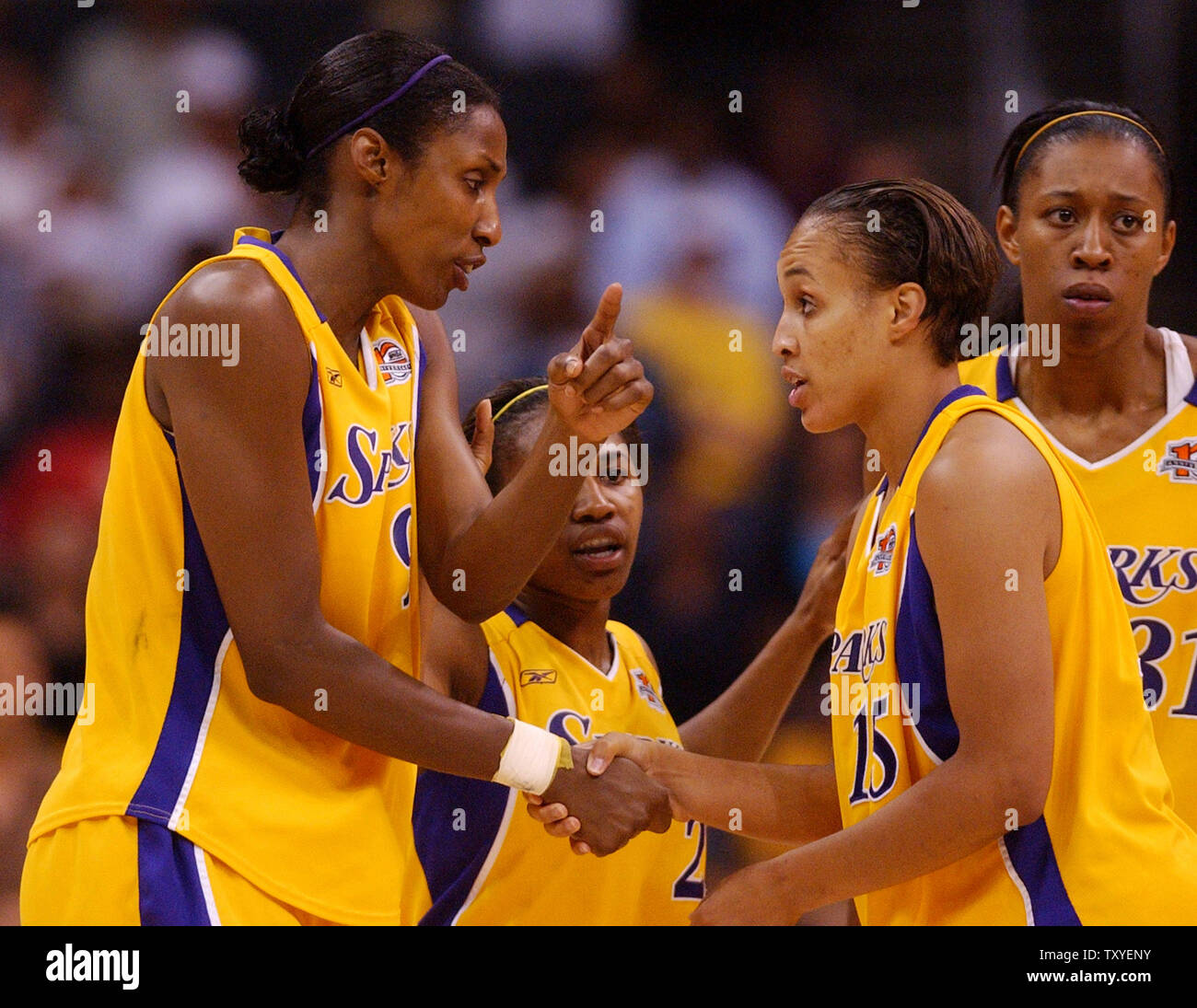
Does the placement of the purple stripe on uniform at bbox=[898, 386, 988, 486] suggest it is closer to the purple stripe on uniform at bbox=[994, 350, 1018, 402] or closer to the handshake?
the handshake

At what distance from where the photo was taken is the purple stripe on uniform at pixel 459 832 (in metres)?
3.09

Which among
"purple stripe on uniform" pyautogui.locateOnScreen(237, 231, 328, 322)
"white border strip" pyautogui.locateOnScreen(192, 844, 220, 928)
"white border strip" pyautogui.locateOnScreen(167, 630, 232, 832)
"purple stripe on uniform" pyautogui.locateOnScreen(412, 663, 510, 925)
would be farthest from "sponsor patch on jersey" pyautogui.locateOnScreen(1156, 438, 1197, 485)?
"white border strip" pyautogui.locateOnScreen(192, 844, 220, 928)

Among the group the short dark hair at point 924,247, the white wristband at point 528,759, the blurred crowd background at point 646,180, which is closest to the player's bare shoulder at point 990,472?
the short dark hair at point 924,247

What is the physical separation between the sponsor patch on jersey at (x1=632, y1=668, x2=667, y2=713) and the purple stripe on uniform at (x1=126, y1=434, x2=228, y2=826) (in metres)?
1.23

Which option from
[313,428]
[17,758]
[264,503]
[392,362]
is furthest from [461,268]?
[17,758]

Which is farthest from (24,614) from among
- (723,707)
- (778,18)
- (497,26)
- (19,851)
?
(778,18)

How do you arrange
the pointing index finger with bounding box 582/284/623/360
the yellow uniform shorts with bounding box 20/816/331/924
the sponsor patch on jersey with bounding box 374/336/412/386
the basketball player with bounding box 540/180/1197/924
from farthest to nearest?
the pointing index finger with bounding box 582/284/623/360 → the sponsor patch on jersey with bounding box 374/336/412/386 → the yellow uniform shorts with bounding box 20/816/331/924 → the basketball player with bounding box 540/180/1197/924

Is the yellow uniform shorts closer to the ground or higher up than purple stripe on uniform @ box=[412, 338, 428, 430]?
closer to the ground

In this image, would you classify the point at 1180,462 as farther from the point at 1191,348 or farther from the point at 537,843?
the point at 537,843

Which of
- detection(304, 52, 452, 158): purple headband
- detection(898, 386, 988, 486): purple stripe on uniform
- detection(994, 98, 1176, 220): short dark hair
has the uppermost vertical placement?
detection(994, 98, 1176, 220): short dark hair

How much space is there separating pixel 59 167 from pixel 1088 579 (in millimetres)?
4260

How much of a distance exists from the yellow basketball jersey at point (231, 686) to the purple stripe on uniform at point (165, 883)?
3cm

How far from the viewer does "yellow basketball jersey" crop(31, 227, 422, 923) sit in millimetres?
2273

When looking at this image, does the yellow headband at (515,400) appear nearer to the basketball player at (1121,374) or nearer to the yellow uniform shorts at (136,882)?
the basketball player at (1121,374)
